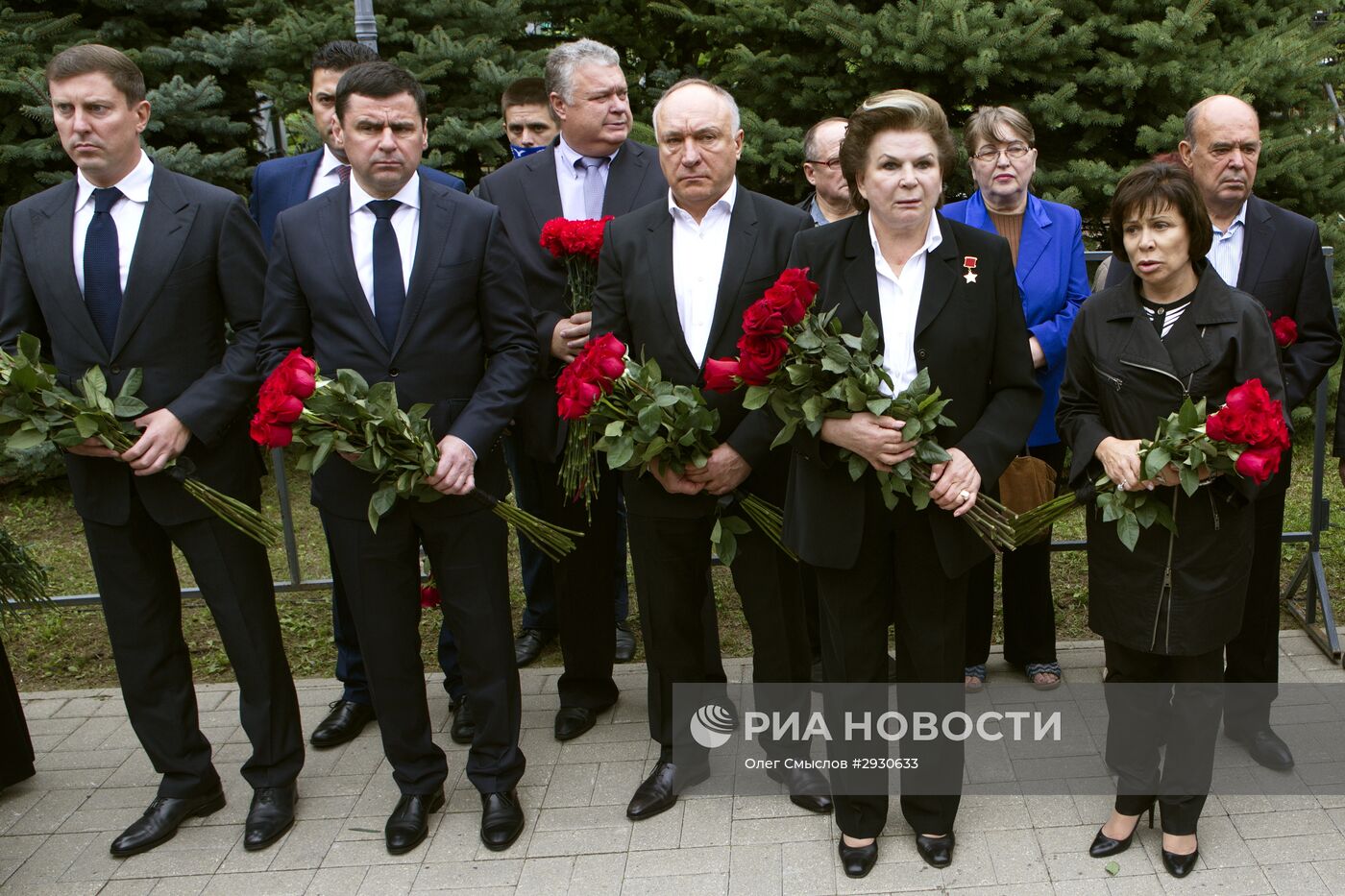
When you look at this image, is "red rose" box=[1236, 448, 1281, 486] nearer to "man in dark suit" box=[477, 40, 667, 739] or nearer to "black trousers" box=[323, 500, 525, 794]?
"man in dark suit" box=[477, 40, 667, 739]

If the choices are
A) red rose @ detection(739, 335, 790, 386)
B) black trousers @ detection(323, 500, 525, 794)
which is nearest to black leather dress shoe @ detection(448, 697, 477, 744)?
black trousers @ detection(323, 500, 525, 794)

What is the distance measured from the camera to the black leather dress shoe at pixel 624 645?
5.66 metres

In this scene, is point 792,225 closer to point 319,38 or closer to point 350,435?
point 350,435

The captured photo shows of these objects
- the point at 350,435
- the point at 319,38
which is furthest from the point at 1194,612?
the point at 319,38

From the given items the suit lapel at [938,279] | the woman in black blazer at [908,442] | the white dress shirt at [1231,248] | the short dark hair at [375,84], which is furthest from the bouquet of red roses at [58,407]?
the white dress shirt at [1231,248]

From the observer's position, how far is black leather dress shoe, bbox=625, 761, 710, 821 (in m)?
4.31

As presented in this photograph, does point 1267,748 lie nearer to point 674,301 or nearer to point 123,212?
point 674,301

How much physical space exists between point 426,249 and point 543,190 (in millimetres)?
864

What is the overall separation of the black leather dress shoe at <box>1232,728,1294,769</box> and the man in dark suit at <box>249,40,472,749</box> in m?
2.90

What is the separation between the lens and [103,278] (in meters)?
4.03

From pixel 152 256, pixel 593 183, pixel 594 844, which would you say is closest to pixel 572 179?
pixel 593 183

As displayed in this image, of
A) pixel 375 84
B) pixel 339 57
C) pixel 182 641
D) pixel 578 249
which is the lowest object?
pixel 182 641

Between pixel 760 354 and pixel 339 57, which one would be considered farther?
pixel 339 57

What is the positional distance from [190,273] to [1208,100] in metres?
3.54
